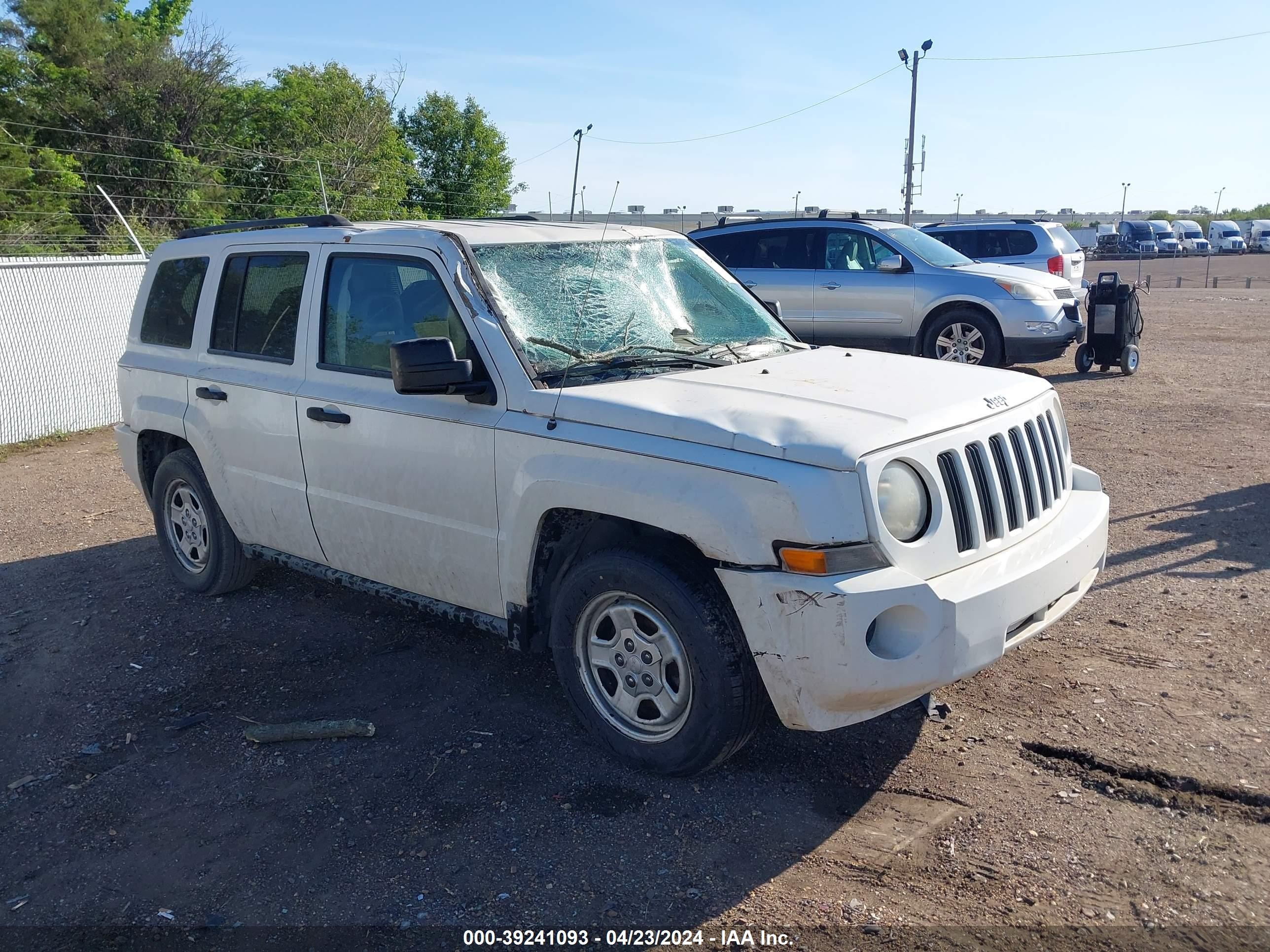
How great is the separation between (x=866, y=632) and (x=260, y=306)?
11.8 ft

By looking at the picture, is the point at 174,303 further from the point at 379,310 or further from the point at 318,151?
the point at 318,151

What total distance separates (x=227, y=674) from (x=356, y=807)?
5.20 ft

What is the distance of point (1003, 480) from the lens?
3.91m

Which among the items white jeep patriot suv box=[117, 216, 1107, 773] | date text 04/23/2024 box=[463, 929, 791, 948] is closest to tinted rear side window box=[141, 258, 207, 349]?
white jeep patriot suv box=[117, 216, 1107, 773]

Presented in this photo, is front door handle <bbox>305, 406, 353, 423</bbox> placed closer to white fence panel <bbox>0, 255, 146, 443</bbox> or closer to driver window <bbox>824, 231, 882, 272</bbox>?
white fence panel <bbox>0, 255, 146, 443</bbox>

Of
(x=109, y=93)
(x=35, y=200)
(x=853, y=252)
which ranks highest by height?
(x=109, y=93)

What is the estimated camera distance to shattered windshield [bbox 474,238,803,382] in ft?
14.4

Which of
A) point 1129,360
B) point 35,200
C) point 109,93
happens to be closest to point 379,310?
point 1129,360

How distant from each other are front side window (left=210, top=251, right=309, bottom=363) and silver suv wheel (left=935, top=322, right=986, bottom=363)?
8.64 metres

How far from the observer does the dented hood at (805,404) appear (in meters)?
3.50

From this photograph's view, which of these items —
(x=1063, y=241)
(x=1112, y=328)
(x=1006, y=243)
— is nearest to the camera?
(x=1112, y=328)

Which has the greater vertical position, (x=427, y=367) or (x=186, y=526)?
(x=427, y=367)

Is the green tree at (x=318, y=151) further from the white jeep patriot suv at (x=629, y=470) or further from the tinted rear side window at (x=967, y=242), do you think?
the white jeep patriot suv at (x=629, y=470)

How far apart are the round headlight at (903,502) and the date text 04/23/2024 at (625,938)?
1.29 metres
